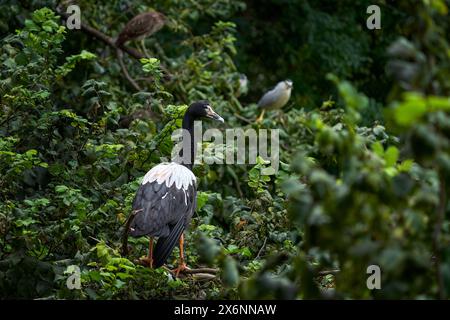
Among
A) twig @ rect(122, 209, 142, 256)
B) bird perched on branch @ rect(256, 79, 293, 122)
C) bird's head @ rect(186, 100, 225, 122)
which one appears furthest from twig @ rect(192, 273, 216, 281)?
bird perched on branch @ rect(256, 79, 293, 122)

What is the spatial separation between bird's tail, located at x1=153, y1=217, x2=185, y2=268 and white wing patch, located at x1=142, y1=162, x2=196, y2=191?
0.30 metres

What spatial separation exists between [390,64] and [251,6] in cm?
1025

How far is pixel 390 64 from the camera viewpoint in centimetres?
348

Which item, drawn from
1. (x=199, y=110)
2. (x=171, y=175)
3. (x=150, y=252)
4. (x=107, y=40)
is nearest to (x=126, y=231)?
(x=150, y=252)

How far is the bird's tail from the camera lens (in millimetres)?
5797

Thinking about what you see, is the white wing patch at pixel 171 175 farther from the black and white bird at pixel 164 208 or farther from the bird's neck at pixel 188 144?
the bird's neck at pixel 188 144

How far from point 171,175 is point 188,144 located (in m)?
0.57

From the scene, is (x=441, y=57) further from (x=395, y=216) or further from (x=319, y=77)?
(x=319, y=77)

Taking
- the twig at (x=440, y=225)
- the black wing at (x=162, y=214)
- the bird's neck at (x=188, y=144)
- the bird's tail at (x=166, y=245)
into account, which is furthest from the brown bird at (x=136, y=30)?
the twig at (x=440, y=225)

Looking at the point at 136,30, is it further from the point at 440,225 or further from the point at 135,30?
the point at 440,225

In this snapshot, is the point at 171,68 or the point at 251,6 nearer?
the point at 171,68

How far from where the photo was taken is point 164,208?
604 centimetres
